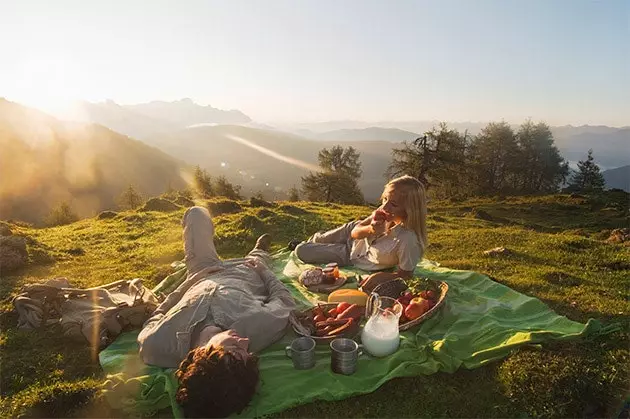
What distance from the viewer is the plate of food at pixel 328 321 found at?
577 centimetres

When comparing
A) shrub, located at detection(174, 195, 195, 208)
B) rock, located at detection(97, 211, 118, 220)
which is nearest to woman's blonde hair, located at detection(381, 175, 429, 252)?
rock, located at detection(97, 211, 118, 220)

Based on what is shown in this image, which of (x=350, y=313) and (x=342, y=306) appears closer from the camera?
(x=350, y=313)

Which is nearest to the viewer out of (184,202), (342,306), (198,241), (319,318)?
(319,318)

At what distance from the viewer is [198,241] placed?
720cm

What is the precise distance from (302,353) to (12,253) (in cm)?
1003

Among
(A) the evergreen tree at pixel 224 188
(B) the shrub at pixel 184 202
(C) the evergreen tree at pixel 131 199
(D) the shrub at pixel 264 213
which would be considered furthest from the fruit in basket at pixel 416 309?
(C) the evergreen tree at pixel 131 199

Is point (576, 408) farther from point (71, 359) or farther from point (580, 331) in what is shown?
point (71, 359)

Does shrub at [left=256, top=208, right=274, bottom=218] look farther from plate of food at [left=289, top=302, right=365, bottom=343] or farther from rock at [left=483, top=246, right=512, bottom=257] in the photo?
plate of food at [left=289, top=302, right=365, bottom=343]

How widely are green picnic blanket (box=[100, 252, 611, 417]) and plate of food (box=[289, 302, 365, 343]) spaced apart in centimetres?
25

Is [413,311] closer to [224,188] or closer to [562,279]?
[562,279]

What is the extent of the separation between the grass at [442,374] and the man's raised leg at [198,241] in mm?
2114

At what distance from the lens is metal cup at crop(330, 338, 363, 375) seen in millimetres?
5074

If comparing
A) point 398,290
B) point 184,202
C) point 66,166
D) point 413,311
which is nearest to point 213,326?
point 413,311

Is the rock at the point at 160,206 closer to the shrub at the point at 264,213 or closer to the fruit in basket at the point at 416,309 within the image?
the shrub at the point at 264,213
